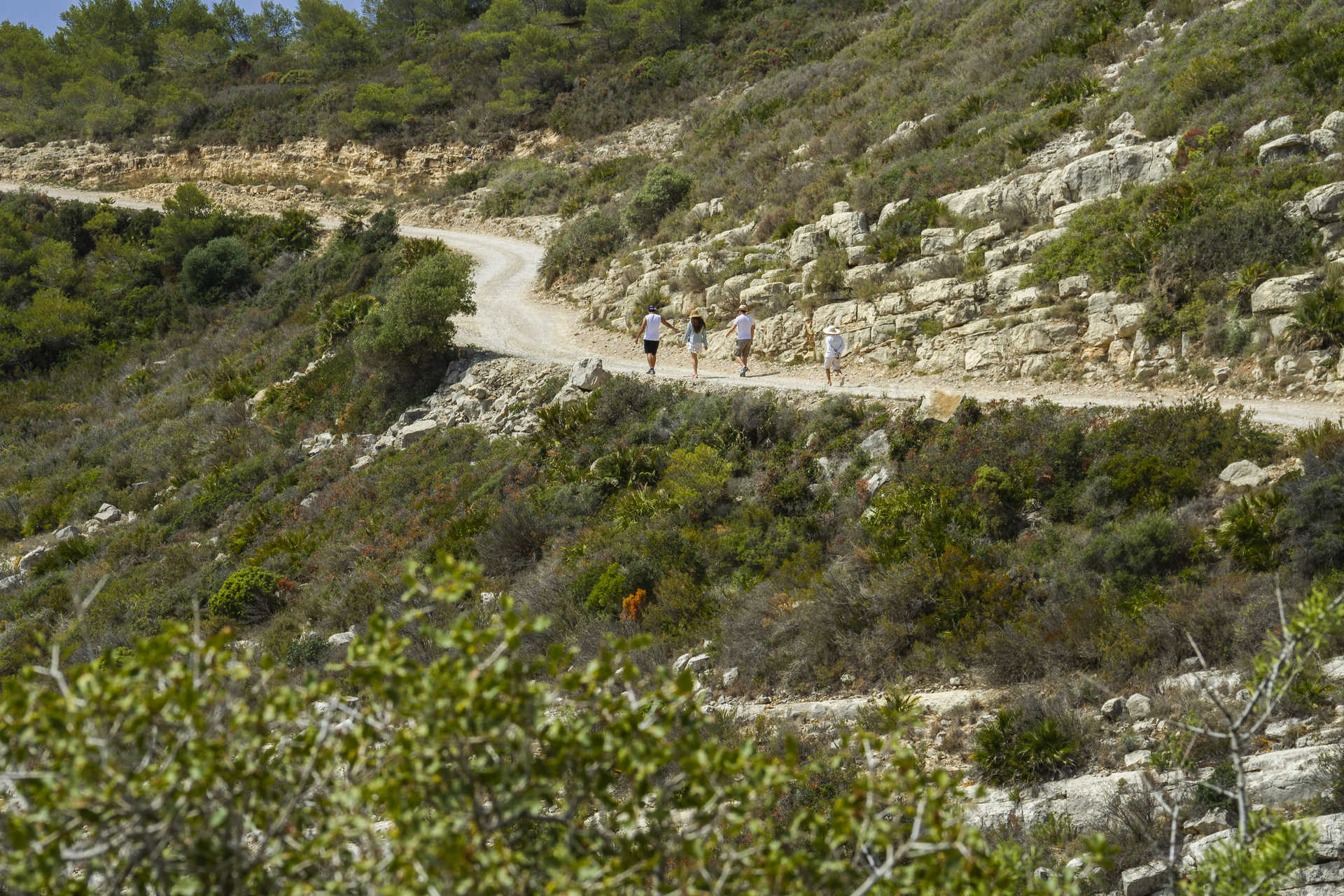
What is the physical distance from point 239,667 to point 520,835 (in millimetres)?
1673

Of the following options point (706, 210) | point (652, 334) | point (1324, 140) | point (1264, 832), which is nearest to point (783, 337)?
point (652, 334)

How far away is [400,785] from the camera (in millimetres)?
3324

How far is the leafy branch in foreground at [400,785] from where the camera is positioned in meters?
3.07

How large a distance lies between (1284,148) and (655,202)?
17.4 metres

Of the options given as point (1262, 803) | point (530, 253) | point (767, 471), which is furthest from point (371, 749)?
point (530, 253)

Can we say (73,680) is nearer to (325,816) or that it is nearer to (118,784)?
(118,784)

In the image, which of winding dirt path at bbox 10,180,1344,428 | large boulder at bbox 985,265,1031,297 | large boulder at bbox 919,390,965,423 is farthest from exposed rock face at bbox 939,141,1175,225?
large boulder at bbox 919,390,965,423

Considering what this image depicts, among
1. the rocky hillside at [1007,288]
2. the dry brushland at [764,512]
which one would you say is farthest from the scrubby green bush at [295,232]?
the rocky hillside at [1007,288]

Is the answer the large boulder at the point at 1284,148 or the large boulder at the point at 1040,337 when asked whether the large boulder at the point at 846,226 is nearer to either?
the large boulder at the point at 1040,337

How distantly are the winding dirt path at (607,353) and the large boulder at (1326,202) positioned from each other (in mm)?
3585

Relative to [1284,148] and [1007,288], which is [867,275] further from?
[1284,148]

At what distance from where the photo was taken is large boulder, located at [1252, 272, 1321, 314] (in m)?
12.2

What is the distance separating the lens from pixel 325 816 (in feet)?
11.8

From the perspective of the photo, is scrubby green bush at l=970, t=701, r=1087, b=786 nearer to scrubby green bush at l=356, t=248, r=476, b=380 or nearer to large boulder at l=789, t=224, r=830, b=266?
large boulder at l=789, t=224, r=830, b=266
